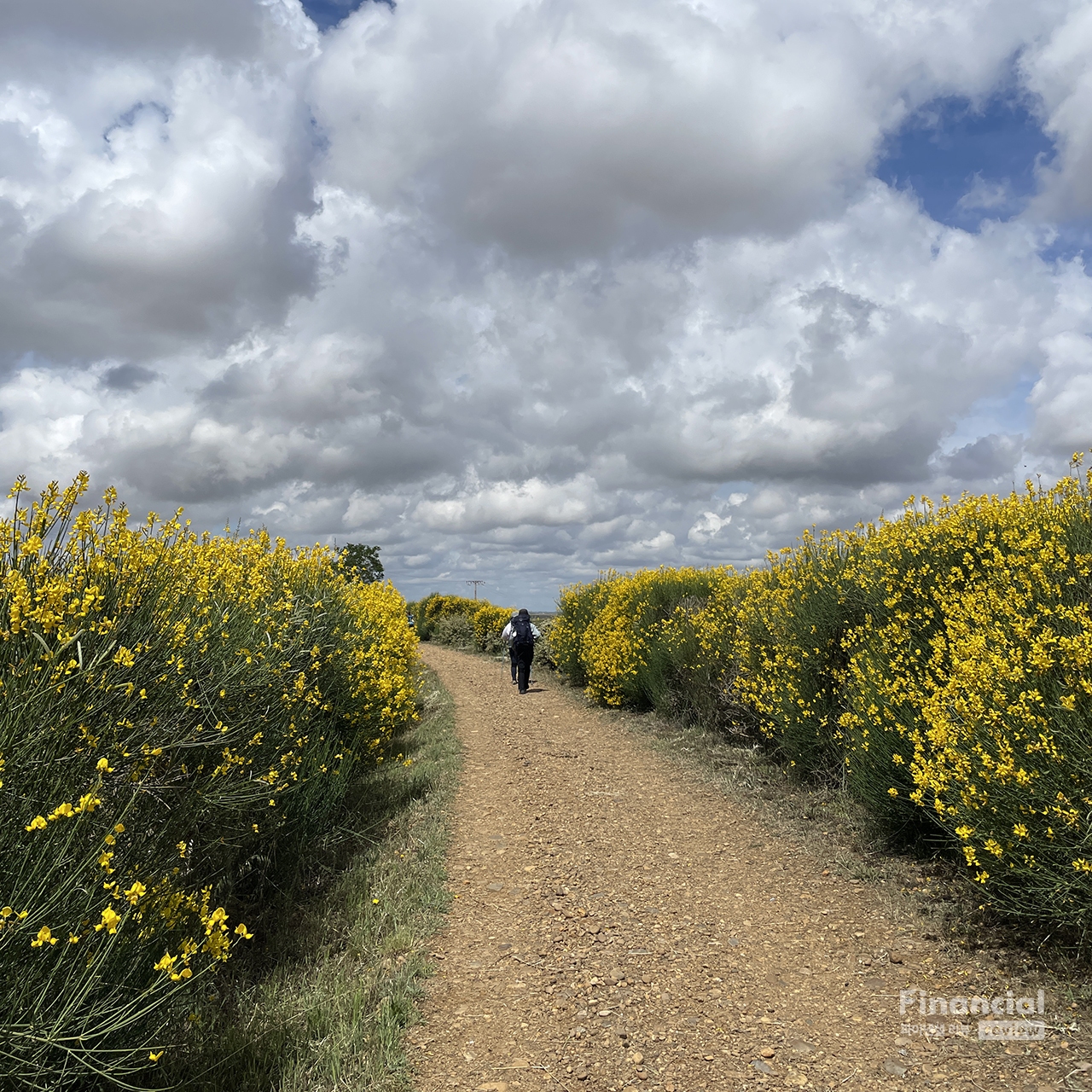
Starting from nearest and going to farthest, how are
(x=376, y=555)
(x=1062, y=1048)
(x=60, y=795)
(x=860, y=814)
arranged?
(x=60, y=795) < (x=1062, y=1048) < (x=860, y=814) < (x=376, y=555)

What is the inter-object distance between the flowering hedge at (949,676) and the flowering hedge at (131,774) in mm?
3908

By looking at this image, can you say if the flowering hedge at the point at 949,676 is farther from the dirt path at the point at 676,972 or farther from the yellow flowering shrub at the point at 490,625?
the yellow flowering shrub at the point at 490,625

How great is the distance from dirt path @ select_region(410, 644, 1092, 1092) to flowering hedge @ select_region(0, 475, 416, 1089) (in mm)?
1410

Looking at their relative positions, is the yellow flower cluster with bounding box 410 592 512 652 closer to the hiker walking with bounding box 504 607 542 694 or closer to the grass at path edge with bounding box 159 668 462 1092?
the hiker walking with bounding box 504 607 542 694

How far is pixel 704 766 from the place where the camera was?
838 centimetres

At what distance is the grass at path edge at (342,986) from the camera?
328cm

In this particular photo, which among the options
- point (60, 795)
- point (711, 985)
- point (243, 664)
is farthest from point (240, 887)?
point (711, 985)

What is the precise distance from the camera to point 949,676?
485cm

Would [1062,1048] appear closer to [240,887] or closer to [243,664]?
[243,664]

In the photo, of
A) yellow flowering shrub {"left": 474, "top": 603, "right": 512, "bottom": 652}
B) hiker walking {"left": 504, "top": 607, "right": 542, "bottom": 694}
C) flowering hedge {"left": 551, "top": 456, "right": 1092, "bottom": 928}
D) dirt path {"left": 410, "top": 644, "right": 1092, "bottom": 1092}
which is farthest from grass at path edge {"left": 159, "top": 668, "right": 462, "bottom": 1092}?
yellow flowering shrub {"left": 474, "top": 603, "right": 512, "bottom": 652}

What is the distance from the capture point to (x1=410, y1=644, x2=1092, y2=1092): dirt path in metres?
3.29

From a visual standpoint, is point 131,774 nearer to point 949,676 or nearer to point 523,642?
point 949,676

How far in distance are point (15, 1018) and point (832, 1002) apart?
375 cm

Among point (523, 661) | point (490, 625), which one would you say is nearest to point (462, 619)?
point (490, 625)
